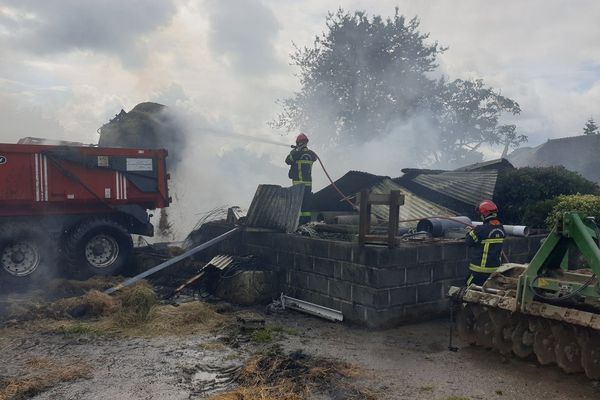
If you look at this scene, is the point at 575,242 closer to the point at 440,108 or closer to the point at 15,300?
the point at 15,300

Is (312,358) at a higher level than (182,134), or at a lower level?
lower

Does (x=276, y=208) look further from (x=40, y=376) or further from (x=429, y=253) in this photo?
(x=40, y=376)

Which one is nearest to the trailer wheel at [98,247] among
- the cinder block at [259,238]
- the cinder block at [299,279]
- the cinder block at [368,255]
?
the cinder block at [259,238]

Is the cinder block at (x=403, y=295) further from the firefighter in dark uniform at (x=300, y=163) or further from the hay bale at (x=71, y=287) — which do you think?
the hay bale at (x=71, y=287)

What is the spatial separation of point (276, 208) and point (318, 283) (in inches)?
78.9

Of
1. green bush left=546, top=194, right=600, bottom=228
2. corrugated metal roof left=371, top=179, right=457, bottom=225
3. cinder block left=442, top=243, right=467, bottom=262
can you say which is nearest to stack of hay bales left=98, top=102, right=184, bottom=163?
corrugated metal roof left=371, top=179, right=457, bottom=225

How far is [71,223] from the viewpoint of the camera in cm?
941

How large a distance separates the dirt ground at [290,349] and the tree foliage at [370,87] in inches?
886

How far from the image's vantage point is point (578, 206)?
28.8 feet

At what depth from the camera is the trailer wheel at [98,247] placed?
9.09 m

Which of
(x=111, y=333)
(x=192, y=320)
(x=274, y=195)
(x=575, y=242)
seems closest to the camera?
(x=575, y=242)

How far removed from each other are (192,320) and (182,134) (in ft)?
23.5

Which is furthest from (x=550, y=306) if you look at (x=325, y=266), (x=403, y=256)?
(x=325, y=266)

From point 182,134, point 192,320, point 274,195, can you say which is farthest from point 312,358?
point 182,134
